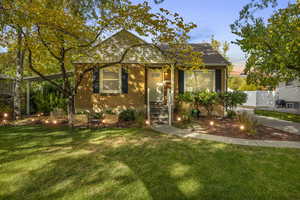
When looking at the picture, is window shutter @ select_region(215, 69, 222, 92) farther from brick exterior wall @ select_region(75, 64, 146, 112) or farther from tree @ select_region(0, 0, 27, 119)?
tree @ select_region(0, 0, 27, 119)

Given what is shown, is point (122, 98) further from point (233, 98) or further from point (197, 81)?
point (233, 98)

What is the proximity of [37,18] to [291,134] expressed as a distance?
9662mm

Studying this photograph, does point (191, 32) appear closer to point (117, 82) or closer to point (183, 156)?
point (183, 156)

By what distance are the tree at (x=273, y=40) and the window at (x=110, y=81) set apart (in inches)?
257

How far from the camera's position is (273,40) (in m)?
6.36

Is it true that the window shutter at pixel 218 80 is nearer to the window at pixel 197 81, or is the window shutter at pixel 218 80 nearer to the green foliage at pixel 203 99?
the window at pixel 197 81

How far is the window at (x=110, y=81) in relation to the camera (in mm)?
10008

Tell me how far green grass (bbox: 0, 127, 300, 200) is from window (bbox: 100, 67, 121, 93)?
5.17 metres

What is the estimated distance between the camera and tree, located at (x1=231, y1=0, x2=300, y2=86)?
19.5ft

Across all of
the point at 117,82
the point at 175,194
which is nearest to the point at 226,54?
the point at 117,82

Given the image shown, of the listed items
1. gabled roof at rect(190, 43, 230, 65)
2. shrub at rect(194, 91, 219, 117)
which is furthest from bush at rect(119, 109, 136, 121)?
gabled roof at rect(190, 43, 230, 65)

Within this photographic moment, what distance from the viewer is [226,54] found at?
23.2m

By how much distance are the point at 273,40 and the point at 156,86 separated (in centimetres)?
650

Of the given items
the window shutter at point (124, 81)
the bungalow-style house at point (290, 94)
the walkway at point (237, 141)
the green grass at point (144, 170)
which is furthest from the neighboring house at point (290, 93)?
the window shutter at point (124, 81)
